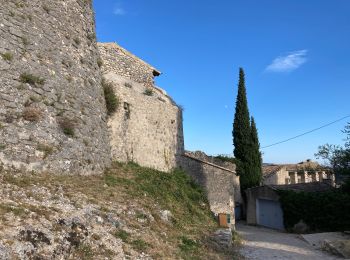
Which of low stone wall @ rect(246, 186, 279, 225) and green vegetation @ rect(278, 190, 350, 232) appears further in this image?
low stone wall @ rect(246, 186, 279, 225)

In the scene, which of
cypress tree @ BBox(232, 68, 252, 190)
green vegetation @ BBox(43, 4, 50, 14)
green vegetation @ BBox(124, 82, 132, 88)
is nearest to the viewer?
green vegetation @ BBox(43, 4, 50, 14)

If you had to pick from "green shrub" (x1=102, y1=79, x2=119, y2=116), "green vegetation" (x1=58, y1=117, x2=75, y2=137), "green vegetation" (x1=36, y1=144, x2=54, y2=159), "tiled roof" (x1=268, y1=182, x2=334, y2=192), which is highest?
"green shrub" (x1=102, y1=79, x2=119, y2=116)

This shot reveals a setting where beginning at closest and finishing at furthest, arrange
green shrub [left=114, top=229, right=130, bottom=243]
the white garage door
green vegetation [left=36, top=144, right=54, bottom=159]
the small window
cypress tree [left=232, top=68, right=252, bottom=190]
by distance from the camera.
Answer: green shrub [left=114, top=229, right=130, bottom=243] < green vegetation [left=36, top=144, right=54, bottom=159] < the small window < the white garage door < cypress tree [left=232, top=68, right=252, bottom=190]

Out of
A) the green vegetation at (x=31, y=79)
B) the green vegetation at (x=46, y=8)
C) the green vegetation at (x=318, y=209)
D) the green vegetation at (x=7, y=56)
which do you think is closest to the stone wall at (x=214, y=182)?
the green vegetation at (x=318, y=209)

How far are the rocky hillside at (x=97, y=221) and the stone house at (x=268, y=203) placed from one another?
49.9 feet

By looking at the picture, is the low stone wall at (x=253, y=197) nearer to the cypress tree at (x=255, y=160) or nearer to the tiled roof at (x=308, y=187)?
the tiled roof at (x=308, y=187)

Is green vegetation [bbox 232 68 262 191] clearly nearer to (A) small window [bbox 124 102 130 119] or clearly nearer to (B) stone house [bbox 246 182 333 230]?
(B) stone house [bbox 246 182 333 230]

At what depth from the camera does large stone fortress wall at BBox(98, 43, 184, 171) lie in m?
16.3

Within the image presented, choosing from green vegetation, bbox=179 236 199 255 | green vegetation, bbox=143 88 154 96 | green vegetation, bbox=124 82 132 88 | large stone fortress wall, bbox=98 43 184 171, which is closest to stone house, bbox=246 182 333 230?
large stone fortress wall, bbox=98 43 184 171

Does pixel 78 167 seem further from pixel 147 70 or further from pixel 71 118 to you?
pixel 147 70

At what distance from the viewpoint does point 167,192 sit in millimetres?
14062

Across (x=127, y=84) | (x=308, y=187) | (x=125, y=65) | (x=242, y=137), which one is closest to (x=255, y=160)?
(x=242, y=137)

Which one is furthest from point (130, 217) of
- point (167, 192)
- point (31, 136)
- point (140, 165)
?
point (140, 165)

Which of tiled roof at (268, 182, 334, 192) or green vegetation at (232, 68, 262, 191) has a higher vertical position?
green vegetation at (232, 68, 262, 191)
